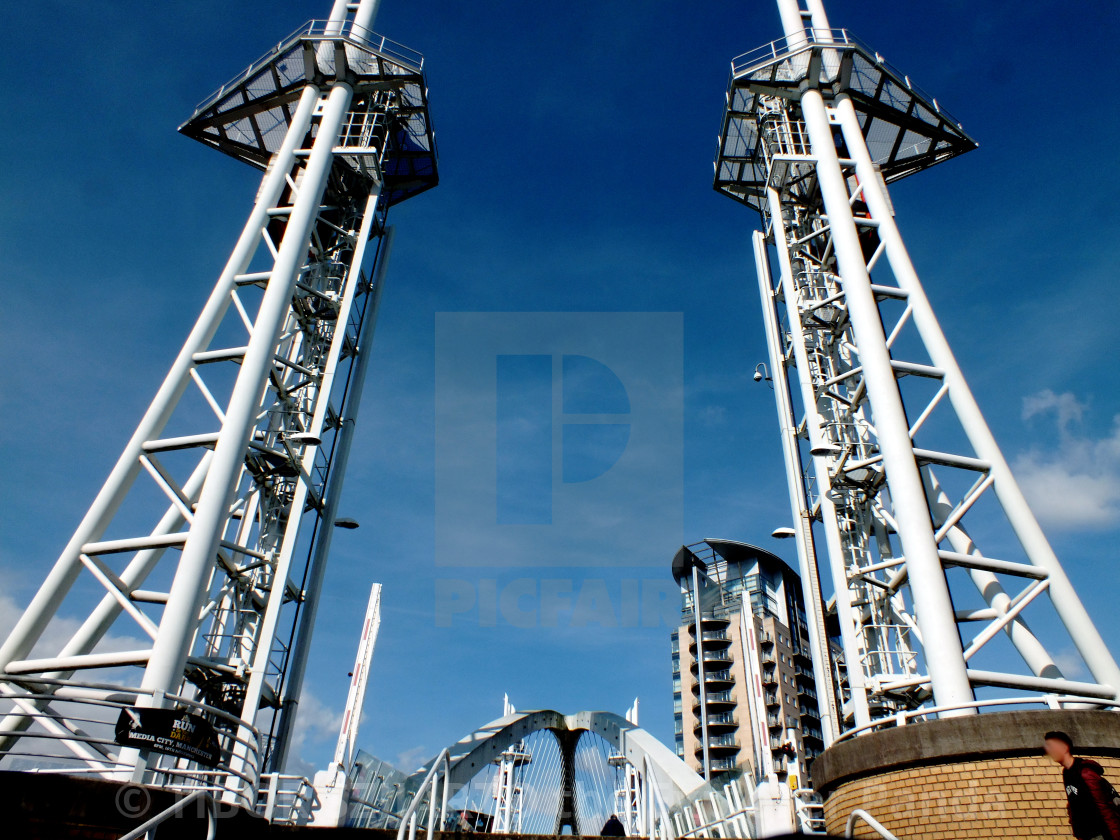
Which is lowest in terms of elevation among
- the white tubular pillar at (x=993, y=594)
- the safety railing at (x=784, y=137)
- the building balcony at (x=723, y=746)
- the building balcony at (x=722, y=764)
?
the white tubular pillar at (x=993, y=594)

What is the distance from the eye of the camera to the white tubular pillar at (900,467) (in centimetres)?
1165

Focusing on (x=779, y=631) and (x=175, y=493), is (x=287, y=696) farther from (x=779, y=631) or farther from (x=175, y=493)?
(x=779, y=631)

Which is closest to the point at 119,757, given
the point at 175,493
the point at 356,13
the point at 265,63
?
the point at 175,493

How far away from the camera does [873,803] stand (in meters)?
10.1

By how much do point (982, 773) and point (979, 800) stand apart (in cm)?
32

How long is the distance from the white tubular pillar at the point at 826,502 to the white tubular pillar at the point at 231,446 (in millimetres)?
12308

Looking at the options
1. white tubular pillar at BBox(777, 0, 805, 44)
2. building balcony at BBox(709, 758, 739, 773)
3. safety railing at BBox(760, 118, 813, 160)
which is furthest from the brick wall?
building balcony at BBox(709, 758, 739, 773)

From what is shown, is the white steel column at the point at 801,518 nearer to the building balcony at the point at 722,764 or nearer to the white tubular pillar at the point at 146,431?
the white tubular pillar at the point at 146,431

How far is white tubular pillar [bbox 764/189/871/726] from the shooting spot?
55.0 ft

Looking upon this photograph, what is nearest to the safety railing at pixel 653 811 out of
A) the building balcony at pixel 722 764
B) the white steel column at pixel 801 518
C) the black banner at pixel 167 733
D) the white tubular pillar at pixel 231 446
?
the white steel column at pixel 801 518

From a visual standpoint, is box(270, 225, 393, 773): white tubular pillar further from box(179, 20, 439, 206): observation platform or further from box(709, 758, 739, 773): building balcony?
box(709, 758, 739, 773): building balcony

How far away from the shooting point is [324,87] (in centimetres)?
2123

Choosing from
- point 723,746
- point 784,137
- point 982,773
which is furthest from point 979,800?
point 723,746

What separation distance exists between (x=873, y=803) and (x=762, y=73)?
19400 millimetres
